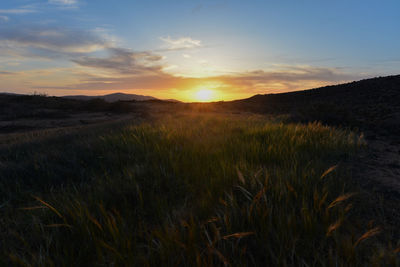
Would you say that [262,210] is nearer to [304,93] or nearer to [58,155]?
[58,155]

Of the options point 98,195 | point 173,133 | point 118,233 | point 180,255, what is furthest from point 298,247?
point 173,133

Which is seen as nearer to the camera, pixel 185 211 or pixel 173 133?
pixel 185 211

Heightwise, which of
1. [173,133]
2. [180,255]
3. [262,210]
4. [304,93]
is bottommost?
[180,255]

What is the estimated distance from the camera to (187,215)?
1378 mm

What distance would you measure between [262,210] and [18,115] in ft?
46.9

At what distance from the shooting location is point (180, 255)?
3.47 ft

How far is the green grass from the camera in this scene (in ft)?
3.51

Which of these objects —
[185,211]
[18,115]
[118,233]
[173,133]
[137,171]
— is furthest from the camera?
[18,115]

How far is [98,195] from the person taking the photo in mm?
1677

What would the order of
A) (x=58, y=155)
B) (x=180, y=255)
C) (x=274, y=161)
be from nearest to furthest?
1. (x=180, y=255)
2. (x=274, y=161)
3. (x=58, y=155)

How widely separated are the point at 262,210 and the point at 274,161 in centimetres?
120

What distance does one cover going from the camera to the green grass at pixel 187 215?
3.51 feet

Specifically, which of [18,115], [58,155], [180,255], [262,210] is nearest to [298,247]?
[262,210]

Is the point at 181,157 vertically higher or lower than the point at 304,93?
lower
